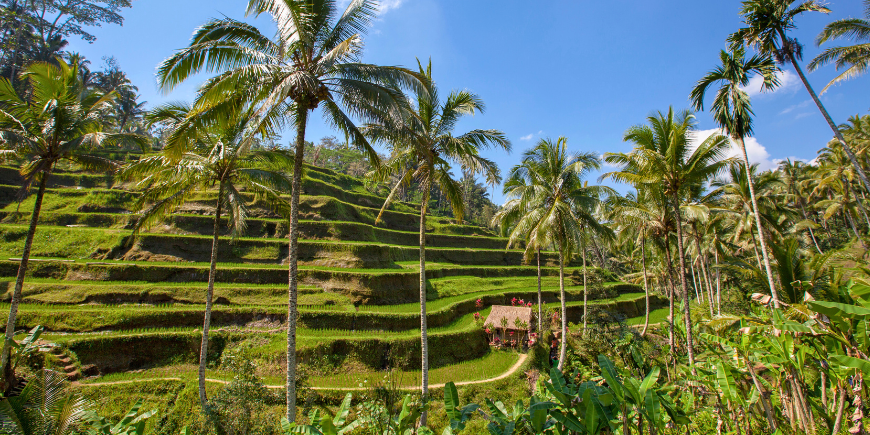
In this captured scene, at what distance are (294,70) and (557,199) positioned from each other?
11044 millimetres

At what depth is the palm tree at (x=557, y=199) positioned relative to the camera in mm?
14461

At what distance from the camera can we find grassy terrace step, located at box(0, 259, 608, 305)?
1652cm

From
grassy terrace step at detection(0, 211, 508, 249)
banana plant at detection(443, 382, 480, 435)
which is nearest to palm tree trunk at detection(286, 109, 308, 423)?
banana plant at detection(443, 382, 480, 435)

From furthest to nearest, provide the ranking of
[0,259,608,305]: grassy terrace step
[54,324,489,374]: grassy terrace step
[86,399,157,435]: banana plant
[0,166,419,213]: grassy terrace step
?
[0,166,419,213]: grassy terrace step → [0,259,608,305]: grassy terrace step → [54,324,489,374]: grassy terrace step → [86,399,157,435]: banana plant

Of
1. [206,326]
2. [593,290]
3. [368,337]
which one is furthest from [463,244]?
[206,326]

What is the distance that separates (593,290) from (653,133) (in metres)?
17.2

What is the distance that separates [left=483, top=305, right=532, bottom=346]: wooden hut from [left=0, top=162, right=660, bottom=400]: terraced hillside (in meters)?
0.69

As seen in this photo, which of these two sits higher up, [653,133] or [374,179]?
[653,133]

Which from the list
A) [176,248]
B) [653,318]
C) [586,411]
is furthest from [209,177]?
[653,318]

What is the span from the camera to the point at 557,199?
14.8m

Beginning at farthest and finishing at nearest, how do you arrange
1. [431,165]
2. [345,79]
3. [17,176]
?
[17,176] < [431,165] < [345,79]

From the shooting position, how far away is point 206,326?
10500 mm

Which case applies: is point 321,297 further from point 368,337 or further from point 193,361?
point 193,361

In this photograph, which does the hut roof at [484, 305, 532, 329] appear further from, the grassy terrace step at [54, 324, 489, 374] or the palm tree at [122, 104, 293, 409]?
the palm tree at [122, 104, 293, 409]
